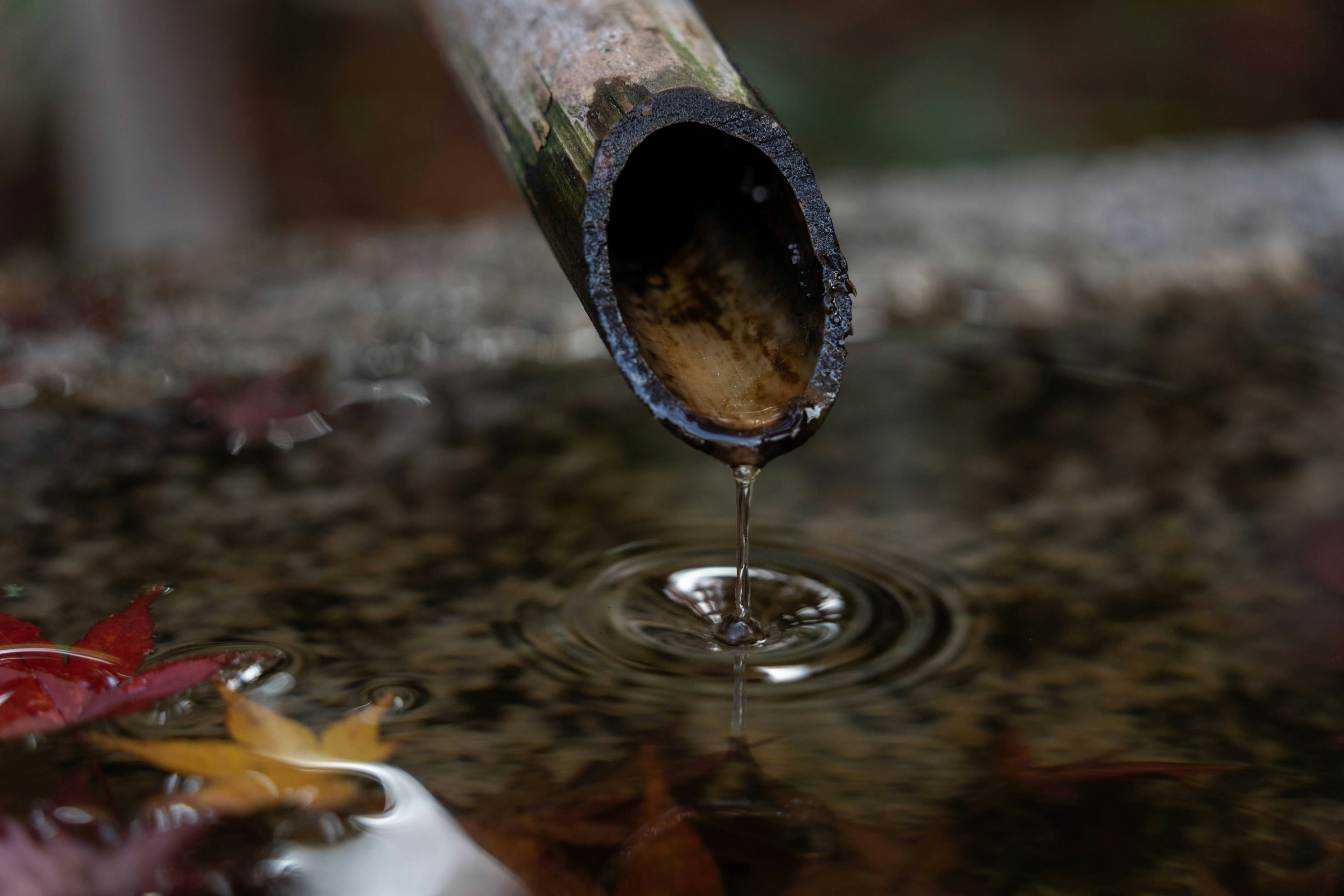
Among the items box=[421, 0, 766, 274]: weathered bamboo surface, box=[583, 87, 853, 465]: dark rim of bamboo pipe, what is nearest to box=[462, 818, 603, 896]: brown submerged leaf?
box=[583, 87, 853, 465]: dark rim of bamboo pipe

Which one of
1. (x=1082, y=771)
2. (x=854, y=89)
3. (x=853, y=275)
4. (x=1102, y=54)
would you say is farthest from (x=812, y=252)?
(x=1102, y=54)

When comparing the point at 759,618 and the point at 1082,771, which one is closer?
the point at 1082,771

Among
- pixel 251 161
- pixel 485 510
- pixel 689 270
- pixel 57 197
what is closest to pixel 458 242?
pixel 485 510

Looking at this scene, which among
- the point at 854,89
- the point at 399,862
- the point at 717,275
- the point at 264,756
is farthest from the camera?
the point at 854,89

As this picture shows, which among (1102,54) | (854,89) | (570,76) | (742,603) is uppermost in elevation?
(1102,54)

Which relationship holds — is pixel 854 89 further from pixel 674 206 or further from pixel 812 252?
pixel 812 252

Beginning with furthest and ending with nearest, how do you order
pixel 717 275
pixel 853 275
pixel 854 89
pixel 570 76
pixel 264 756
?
pixel 854 89 < pixel 853 275 < pixel 717 275 < pixel 570 76 < pixel 264 756
